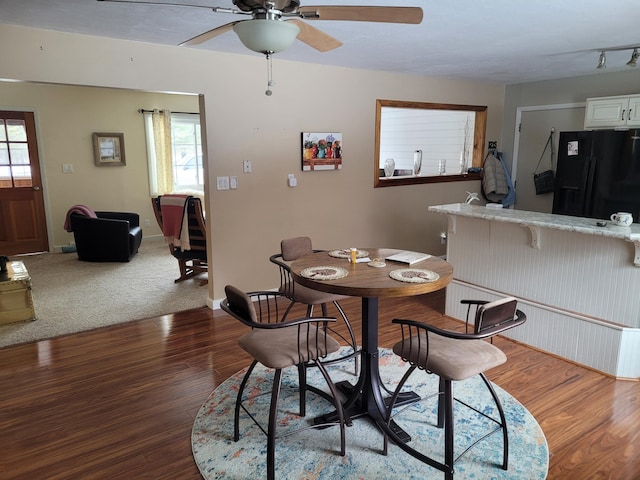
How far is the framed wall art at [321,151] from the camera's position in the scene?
14.6ft

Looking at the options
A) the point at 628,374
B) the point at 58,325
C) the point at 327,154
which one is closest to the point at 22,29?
the point at 58,325

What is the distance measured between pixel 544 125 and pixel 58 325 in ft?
18.9

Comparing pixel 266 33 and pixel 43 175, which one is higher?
pixel 266 33

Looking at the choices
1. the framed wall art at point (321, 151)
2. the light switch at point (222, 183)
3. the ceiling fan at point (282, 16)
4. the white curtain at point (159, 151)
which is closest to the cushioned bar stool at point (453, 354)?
the ceiling fan at point (282, 16)

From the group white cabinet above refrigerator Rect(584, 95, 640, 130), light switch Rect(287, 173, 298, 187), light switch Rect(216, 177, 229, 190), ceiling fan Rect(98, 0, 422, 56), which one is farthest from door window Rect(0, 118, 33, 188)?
white cabinet above refrigerator Rect(584, 95, 640, 130)

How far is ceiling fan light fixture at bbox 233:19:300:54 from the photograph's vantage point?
Result: 6.09ft

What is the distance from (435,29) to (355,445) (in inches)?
107

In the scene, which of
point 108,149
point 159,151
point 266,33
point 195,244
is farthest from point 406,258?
point 108,149

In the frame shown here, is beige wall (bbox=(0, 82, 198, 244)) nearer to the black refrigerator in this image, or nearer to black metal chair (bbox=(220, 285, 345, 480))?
black metal chair (bbox=(220, 285, 345, 480))

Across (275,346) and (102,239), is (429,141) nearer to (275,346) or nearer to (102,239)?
(102,239)

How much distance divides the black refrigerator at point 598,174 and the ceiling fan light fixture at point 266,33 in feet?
12.9

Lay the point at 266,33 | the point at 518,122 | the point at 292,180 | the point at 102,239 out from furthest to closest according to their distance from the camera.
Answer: the point at 102,239 → the point at 518,122 → the point at 292,180 → the point at 266,33

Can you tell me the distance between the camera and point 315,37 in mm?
2260

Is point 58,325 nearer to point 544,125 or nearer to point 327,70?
point 327,70
